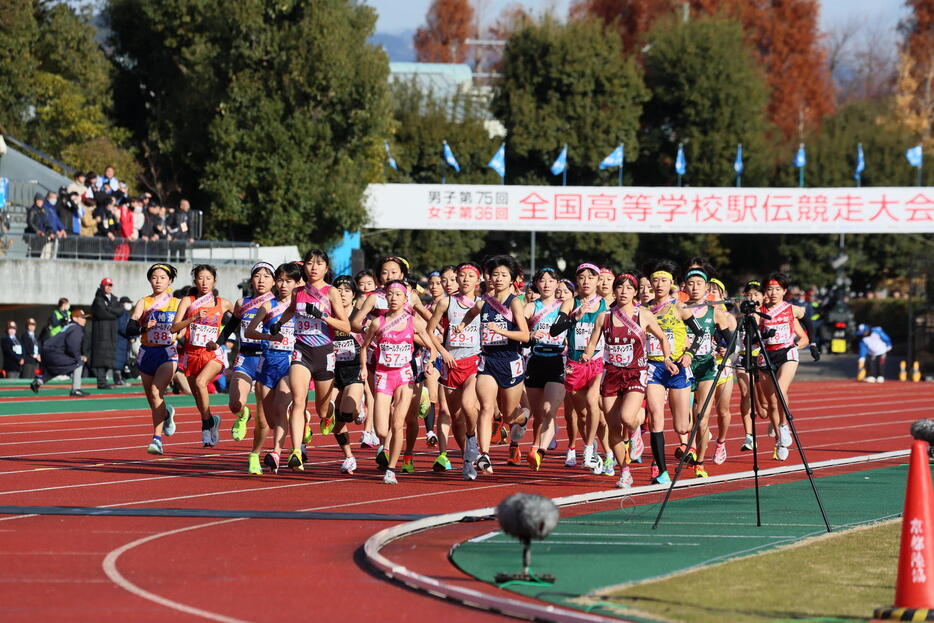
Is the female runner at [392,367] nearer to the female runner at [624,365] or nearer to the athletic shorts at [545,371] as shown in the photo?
the female runner at [624,365]

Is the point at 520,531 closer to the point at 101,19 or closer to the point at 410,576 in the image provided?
the point at 410,576

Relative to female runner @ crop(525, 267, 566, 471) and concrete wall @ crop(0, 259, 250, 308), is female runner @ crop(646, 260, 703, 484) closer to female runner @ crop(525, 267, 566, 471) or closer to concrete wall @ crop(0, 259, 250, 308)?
female runner @ crop(525, 267, 566, 471)

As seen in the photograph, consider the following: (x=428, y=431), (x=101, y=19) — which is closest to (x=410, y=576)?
(x=428, y=431)

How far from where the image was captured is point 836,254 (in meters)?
58.8

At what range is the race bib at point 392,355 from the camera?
1399 cm

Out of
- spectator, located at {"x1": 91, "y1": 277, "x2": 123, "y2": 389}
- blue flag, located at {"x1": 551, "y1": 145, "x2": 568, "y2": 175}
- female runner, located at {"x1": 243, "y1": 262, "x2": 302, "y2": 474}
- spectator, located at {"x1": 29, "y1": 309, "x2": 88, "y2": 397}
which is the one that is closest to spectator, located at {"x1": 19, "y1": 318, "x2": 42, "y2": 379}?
spectator, located at {"x1": 91, "y1": 277, "x2": 123, "y2": 389}

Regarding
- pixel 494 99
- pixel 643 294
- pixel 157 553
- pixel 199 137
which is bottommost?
pixel 157 553

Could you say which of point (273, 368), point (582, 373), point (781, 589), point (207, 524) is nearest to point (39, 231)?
point (273, 368)

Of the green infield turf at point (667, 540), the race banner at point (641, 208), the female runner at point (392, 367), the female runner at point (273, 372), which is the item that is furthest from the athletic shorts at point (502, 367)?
the race banner at point (641, 208)

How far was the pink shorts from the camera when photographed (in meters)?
14.0

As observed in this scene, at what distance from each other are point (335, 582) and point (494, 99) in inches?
2121

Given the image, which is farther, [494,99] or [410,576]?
[494,99]

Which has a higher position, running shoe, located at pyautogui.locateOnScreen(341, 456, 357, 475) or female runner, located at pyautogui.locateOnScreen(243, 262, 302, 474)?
female runner, located at pyautogui.locateOnScreen(243, 262, 302, 474)

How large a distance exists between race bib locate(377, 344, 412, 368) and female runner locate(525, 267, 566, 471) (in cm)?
189
